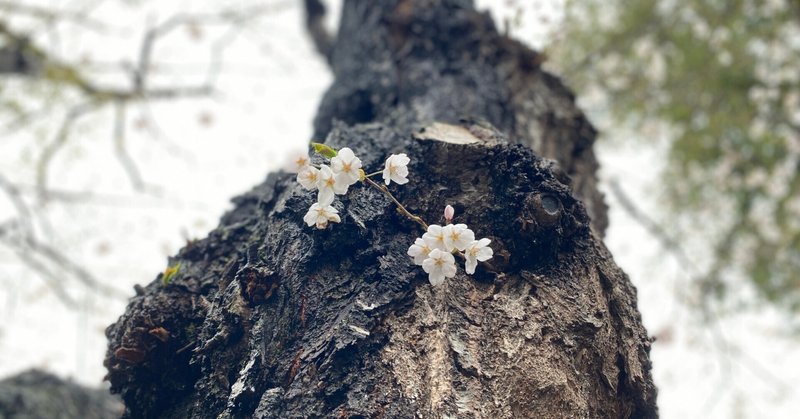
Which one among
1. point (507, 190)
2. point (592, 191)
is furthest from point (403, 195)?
point (592, 191)

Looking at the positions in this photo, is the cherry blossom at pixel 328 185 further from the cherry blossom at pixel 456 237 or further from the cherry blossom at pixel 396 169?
the cherry blossom at pixel 456 237

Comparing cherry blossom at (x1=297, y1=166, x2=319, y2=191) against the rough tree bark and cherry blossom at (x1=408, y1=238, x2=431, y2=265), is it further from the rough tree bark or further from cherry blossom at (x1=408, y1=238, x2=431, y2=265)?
cherry blossom at (x1=408, y1=238, x2=431, y2=265)

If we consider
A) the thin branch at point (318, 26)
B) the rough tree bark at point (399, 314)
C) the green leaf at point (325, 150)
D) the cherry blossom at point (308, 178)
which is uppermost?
the thin branch at point (318, 26)

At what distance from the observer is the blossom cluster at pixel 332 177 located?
62.4 inches

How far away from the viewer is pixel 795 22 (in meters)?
5.51

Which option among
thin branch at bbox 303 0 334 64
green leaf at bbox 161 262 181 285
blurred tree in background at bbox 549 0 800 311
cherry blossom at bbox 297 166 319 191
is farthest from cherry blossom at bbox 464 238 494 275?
blurred tree in background at bbox 549 0 800 311

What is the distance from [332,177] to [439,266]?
1.10 ft

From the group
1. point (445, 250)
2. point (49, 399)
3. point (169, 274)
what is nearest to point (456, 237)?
point (445, 250)

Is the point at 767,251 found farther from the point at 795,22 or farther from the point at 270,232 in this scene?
the point at 270,232

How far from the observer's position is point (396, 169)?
1.67m

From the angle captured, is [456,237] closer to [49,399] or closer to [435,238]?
A: [435,238]

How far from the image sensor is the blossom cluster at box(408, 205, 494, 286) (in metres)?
1.53

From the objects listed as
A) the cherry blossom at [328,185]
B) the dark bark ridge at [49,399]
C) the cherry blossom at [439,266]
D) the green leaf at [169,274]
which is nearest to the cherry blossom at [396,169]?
the cherry blossom at [328,185]

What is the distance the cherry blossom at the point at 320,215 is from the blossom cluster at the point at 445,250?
20cm
